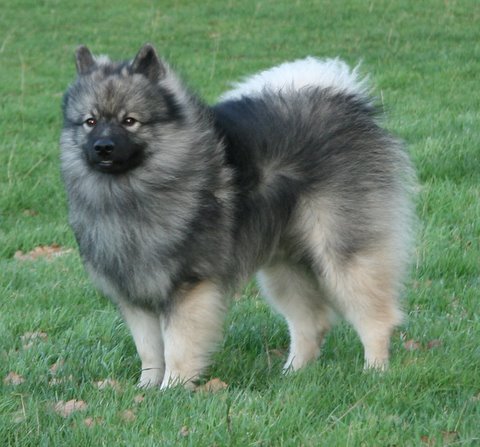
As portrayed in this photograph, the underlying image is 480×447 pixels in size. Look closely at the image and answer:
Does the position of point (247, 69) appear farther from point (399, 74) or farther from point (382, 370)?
point (382, 370)

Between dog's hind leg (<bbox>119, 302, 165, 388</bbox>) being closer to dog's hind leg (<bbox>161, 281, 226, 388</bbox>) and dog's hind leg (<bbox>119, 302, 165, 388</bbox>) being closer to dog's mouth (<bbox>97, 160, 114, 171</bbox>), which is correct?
dog's hind leg (<bbox>161, 281, 226, 388</bbox>)

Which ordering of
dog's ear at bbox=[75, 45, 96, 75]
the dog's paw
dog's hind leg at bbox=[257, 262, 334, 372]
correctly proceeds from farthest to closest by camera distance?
dog's hind leg at bbox=[257, 262, 334, 372] → dog's ear at bbox=[75, 45, 96, 75] → the dog's paw

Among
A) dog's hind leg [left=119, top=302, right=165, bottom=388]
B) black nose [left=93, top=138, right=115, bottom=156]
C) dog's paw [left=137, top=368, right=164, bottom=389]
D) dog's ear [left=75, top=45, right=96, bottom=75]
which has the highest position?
dog's ear [left=75, top=45, right=96, bottom=75]

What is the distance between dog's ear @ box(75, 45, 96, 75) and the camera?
183 inches

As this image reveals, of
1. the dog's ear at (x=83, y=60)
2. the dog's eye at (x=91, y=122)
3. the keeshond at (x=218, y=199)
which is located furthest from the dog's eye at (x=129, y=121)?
the dog's ear at (x=83, y=60)

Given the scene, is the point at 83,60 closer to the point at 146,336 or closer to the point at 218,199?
the point at 218,199

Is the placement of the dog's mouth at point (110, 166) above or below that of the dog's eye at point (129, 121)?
below

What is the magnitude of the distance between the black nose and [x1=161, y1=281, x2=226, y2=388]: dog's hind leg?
72cm

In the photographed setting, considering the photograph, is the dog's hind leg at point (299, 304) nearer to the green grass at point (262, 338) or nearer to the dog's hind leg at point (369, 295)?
the green grass at point (262, 338)

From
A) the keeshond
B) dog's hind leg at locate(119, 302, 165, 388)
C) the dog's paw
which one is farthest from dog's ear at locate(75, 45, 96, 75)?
the dog's paw

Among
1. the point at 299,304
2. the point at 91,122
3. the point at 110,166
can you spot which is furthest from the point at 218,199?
the point at 299,304

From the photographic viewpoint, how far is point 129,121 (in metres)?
4.41

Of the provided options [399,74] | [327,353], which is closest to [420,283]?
[327,353]

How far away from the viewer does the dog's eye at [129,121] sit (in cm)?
440
